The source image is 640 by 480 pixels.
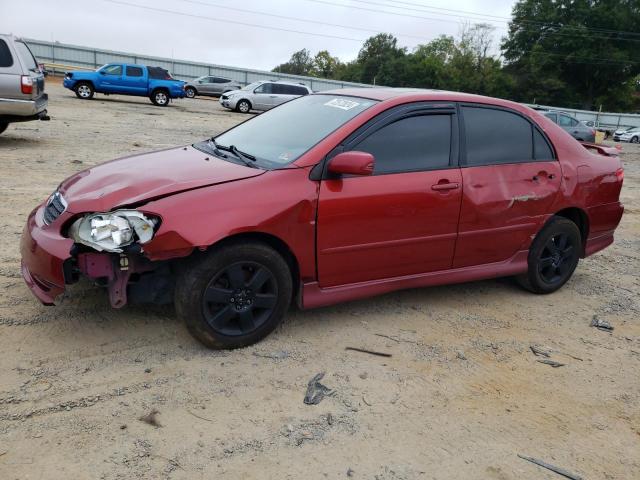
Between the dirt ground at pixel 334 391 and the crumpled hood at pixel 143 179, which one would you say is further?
the crumpled hood at pixel 143 179

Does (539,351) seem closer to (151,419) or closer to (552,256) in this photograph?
(552,256)

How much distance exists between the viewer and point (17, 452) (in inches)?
97.3

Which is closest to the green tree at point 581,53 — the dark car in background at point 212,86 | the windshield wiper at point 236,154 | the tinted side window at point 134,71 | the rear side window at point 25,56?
the dark car in background at point 212,86

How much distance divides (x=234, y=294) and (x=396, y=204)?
1.26 meters

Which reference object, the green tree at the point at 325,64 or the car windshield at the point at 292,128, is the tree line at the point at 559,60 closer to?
the green tree at the point at 325,64

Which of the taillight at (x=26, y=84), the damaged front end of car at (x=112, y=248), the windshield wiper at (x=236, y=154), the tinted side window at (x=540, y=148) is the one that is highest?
the taillight at (x=26, y=84)

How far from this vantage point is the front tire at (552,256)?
4.68 m

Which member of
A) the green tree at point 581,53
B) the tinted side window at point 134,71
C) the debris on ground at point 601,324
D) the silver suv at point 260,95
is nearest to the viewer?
the debris on ground at point 601,324

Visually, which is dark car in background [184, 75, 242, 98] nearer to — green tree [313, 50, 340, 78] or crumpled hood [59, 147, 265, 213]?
crumpled hood [59, 147, 265, 213]

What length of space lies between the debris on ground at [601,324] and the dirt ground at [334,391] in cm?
6

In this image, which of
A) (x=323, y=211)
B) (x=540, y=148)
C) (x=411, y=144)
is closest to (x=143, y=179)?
(x=323, y=211)

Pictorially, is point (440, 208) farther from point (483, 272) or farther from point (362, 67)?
point (362, 67)

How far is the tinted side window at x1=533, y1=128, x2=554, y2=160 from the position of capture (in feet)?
15.1

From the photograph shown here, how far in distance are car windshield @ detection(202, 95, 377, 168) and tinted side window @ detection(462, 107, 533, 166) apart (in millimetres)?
868
